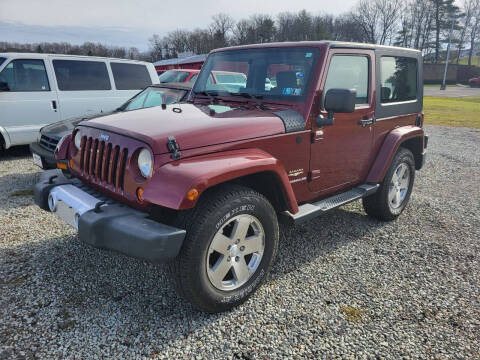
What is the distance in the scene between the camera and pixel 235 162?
2.50 m

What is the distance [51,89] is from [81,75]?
684mm

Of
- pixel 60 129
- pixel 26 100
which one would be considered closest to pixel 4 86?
pixel 26 100

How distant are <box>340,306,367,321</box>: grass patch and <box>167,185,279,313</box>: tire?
26.1 inches

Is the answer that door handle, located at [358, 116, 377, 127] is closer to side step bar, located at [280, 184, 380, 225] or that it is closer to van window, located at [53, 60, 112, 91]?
side step bar, located at [280, 184, 380, 225]

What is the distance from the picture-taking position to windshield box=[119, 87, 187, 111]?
6.03 m

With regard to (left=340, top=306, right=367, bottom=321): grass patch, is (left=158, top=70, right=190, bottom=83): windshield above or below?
above

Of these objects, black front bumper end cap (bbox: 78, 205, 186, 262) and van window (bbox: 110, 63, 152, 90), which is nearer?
black front bumper end cap (bbox: 78, 205, 186, 262)

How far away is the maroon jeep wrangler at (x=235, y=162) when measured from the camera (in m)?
2.35

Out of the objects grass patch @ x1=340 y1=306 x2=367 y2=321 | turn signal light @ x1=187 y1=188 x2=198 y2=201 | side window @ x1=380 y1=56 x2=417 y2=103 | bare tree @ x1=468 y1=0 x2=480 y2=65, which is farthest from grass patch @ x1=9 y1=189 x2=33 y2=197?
bare tree @ x1=468 y1=0 x2=480 y2=65

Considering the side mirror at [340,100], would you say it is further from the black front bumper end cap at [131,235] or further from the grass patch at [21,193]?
the grass patch at [21,193]

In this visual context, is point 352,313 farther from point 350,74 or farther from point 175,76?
point 175,76

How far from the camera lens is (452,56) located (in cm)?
6850

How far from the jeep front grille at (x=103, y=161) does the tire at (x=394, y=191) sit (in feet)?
9.76

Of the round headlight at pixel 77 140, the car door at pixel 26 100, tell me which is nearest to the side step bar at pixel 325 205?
the round headlight at pixel 77 140
